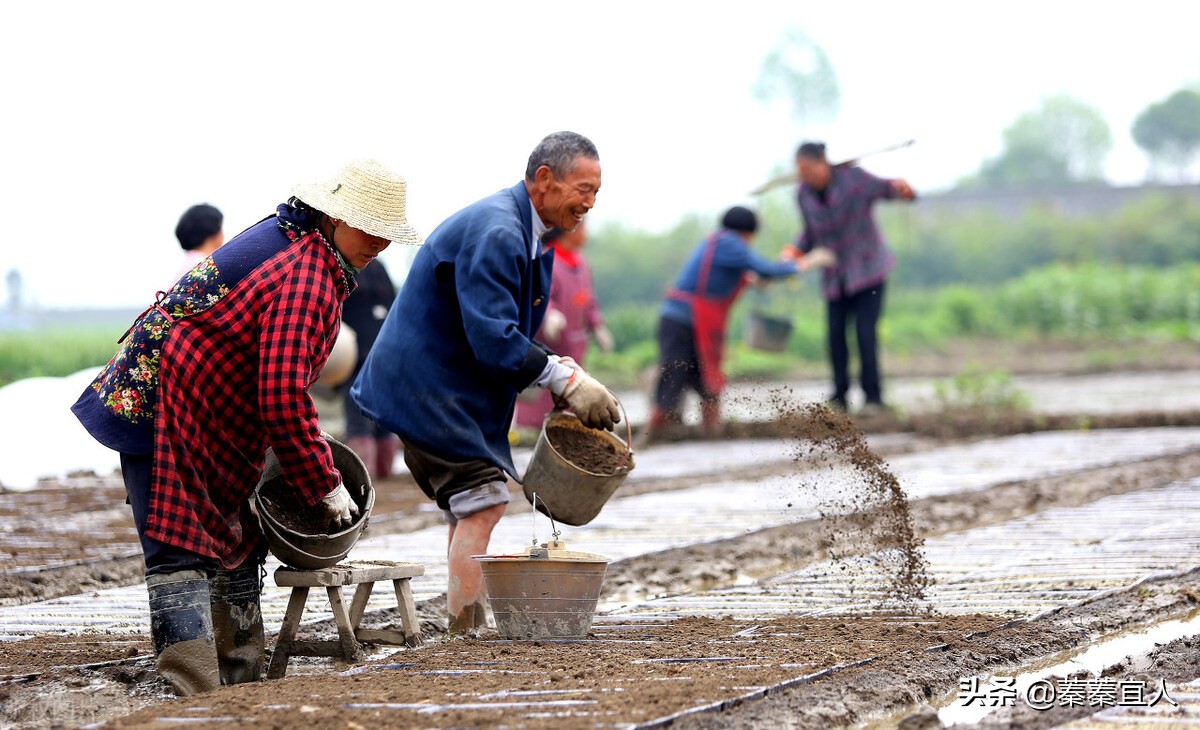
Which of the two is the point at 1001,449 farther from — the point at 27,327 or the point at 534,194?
the point at 27,327

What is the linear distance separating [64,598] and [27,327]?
1684 centimetres

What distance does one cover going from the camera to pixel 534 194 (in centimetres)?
475

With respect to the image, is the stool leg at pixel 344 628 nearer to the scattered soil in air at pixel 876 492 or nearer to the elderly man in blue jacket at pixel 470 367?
the elderly man in blue jacket at pixel 470 367

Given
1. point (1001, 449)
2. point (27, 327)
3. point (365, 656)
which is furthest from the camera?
point (27, 327)

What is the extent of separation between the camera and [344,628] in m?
4.27

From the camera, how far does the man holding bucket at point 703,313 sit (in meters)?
12.0

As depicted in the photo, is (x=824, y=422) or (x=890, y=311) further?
(x=890, y=311)

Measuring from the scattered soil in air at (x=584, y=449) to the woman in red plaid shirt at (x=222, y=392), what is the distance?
107cm

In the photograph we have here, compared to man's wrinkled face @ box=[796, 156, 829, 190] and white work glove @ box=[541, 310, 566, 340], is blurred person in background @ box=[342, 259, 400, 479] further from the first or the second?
man's wrinkled face @ box=[796, 156, 829, 190]

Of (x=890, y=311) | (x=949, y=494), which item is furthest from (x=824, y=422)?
(x=890, y=311)

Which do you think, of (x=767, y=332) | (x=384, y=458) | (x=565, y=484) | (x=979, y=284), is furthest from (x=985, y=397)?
(x=979, y=284)

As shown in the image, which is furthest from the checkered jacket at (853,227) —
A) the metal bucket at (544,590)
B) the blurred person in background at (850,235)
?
the metal bucket at (544,590)

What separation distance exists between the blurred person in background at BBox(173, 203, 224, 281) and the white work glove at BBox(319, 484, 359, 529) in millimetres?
3637

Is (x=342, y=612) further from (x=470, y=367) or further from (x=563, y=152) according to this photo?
(x=563, y=152)
